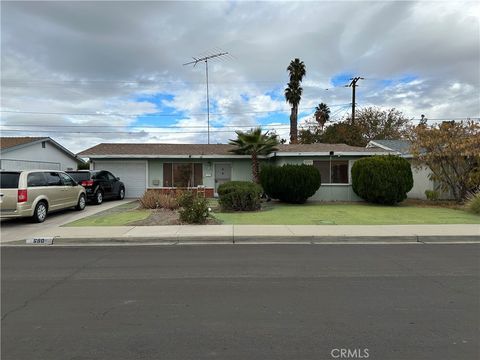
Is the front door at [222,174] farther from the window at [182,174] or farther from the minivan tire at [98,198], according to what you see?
the minivan tire at [98,198]

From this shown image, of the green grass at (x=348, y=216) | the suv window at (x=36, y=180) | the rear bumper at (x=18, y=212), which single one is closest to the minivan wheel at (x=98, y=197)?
the suv window at (x=36, y=180)

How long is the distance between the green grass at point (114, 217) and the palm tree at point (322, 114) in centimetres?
3593

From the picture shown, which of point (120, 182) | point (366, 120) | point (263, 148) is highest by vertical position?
point (366, 120)

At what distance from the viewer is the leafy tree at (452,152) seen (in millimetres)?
17484

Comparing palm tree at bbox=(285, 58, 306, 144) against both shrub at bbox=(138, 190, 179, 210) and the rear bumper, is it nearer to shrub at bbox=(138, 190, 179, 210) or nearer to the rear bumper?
shrub at bbox=(138, 190, 179, 210)

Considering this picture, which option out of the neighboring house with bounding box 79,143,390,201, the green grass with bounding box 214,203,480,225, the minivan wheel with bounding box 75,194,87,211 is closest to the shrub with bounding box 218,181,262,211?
the green grass with bounding box 214,203,480,225

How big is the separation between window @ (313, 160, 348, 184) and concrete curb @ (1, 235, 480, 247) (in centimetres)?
1059
